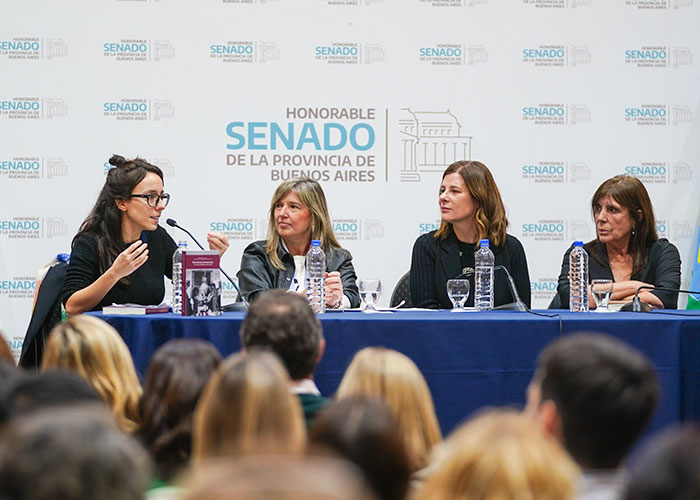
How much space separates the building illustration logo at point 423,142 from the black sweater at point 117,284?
6.36ft

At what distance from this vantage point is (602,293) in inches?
154

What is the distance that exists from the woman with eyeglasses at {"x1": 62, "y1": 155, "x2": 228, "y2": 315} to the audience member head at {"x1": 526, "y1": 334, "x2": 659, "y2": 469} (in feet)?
8.61

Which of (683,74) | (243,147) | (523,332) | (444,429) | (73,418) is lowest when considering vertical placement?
(444,429)

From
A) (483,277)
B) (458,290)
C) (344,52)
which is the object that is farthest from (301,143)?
(458,290)

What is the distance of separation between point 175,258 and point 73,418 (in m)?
2.87

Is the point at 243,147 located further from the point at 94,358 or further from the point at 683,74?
the point at 94,358

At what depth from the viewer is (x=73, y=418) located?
0.98 metres

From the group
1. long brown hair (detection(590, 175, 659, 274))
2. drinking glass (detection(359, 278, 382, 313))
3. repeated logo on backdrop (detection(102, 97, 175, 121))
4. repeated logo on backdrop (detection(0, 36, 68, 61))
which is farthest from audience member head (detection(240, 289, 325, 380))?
repeated logo on backdrop (detection(0, 36, 68, 61))

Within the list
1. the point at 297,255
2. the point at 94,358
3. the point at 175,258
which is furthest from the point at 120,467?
the point at 297,255

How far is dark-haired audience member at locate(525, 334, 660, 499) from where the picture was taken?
5.11 ft

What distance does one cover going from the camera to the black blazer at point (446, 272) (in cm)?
438

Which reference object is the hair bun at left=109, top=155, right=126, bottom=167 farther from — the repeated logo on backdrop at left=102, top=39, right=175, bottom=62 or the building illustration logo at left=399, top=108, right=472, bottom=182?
the building illustration logo at left=399, top=108, right=472, bottom=182

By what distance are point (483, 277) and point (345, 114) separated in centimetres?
181

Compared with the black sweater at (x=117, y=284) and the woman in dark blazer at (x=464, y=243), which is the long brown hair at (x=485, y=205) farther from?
the black sweater at (x=117, y=284)
